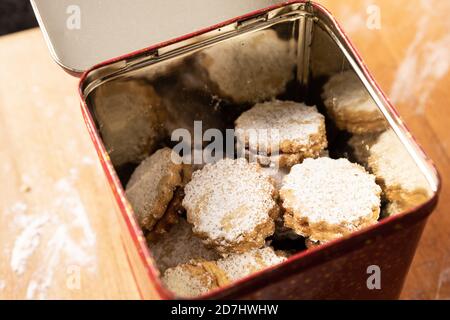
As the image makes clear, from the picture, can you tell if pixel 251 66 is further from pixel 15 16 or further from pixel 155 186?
pixel 15 16

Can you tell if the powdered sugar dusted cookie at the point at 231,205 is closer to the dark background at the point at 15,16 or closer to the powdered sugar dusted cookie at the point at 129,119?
the powdered sugar dusted cookie at the point at 129,119

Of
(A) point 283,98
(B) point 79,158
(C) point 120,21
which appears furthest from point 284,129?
(B) point 79,158

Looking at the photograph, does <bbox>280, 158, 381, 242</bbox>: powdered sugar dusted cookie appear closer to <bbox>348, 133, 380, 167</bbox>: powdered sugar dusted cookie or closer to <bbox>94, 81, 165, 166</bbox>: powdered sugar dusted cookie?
<bbox>348, 133, 380, 167</bbox>: powdered sugar dusted cookie

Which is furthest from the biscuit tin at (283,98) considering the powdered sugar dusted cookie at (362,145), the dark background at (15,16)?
the dark background at (15,16)

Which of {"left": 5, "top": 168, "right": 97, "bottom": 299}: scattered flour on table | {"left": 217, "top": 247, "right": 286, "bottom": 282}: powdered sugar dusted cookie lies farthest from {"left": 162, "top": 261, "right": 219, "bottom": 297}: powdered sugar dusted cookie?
{"left": 5, "top": 168, "right": 97, "bottom": 299}: scattered flour on table

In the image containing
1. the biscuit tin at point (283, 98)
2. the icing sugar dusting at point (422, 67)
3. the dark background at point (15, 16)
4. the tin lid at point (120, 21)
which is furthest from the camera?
the dark background at point (15, 16)

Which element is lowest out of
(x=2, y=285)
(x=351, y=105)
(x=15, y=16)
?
(x=2, y=285)
